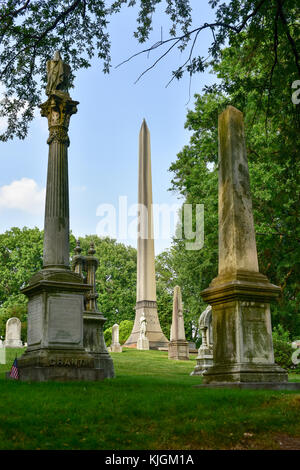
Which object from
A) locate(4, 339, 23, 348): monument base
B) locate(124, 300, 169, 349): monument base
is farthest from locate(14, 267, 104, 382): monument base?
locate(124, 300, 169, 349): monument base

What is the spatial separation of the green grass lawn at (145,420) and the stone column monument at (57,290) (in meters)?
1.98

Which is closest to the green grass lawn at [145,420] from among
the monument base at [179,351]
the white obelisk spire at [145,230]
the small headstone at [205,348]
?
the small headstone at [205,348]

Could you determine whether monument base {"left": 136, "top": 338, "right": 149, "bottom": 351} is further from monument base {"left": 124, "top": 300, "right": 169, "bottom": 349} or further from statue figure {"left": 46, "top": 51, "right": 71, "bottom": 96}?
statue figure {"left": 46, "top": 51, "right": 71, "bottom": 96}

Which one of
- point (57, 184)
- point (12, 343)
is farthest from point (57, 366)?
point (12, 343)

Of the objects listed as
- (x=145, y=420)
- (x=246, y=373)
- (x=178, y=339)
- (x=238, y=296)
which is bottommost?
(x=145, y=420)

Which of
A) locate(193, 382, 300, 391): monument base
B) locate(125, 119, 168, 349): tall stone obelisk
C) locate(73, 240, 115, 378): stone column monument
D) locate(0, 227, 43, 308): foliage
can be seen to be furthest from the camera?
locate(0, 227, 43, 308): foliage

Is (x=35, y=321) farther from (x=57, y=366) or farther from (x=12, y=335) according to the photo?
(x=12, y=335)

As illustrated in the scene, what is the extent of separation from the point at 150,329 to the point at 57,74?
3176 centimetres

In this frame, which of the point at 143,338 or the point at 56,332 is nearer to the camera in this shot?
the point at 56,332

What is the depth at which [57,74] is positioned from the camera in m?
10.8

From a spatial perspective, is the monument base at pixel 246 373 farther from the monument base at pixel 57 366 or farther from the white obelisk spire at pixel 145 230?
the white obelisk spire at pixel 145 230

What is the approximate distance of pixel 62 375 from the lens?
8.80m

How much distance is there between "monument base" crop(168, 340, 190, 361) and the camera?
2948cm

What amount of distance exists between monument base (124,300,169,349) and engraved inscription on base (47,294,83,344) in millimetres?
29298
